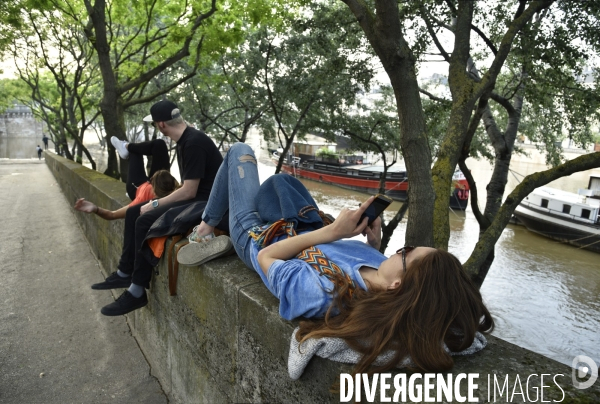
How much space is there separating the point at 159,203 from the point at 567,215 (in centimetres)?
2286

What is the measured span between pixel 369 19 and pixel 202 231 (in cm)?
214

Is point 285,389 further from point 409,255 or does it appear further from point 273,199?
point 273,199

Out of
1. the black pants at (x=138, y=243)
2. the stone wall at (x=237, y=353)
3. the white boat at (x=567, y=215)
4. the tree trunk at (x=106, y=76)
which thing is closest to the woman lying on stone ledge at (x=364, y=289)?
the stone wall at (x=237, y=353)

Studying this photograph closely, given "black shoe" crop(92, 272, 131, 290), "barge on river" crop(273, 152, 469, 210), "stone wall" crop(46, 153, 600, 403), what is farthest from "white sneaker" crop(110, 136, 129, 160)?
"barge on river" crop(273, 152, 469, 210)

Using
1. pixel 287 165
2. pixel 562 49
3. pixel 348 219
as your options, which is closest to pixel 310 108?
pixel 562 49

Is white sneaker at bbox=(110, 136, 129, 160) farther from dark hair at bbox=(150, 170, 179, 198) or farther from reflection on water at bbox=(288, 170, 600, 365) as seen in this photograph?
reflection on water at bbox=(288, 170, 600, 365)

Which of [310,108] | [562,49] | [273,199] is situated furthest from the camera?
[310,108]

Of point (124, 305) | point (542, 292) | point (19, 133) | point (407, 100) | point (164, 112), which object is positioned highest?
point (407, 100)

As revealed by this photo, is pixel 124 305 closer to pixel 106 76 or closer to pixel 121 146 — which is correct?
pixel 121 146

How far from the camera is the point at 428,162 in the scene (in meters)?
3.96

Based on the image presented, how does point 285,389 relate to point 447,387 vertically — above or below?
below

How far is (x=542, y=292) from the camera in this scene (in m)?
14.3

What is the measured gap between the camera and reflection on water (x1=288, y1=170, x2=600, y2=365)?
1110cm

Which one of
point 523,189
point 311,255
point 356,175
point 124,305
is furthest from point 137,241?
point 356,175
